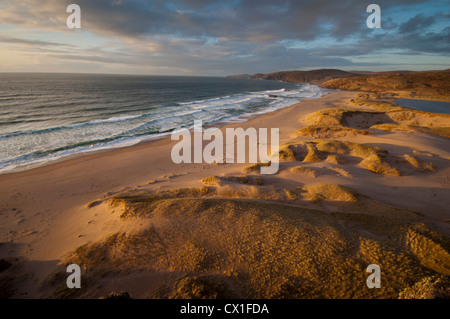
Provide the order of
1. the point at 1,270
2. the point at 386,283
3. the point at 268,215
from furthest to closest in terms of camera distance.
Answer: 1. the point at 268,215
2. the point at 1,270
3. the point at 386,283

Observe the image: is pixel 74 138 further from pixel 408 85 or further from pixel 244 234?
pixel 408 85

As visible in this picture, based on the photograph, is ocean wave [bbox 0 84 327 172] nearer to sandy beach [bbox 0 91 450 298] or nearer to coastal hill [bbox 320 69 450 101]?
sandy beach [bbox 0 91 450 298]

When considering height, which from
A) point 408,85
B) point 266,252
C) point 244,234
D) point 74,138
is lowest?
point 266,252

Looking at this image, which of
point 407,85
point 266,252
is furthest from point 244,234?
point 407,85

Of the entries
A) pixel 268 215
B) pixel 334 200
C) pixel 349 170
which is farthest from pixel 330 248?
pixel 349 170

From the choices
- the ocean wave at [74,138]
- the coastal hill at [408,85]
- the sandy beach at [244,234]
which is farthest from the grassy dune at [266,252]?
the coastal hill at [408,85]

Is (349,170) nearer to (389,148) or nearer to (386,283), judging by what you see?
(389,148)

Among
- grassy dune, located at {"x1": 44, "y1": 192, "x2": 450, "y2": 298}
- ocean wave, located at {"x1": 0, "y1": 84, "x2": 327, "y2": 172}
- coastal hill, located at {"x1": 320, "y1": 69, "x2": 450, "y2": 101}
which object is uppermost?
coastal hill, located at {"x1": 320, "y1": 69, "x2": 450, "y2": 101}

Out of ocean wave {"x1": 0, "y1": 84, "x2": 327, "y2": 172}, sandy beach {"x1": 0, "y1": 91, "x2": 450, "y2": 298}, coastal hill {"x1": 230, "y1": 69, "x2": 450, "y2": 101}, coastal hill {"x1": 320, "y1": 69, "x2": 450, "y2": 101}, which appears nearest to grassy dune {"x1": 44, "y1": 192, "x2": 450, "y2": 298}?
sandy beach {"x1": 0, "y1": 91, "x2": 450, "y2": 298}
